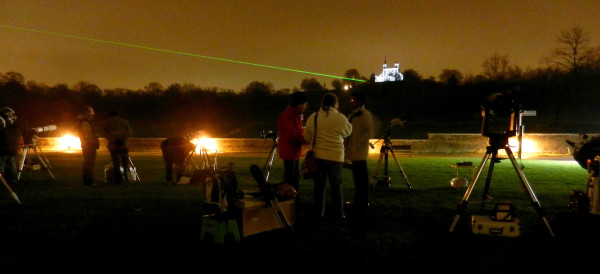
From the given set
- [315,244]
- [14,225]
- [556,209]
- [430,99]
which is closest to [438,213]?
[556,209]

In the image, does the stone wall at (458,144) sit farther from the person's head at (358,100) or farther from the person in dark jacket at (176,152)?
the person's head at (358,100)

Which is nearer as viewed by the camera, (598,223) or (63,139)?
(598,223)

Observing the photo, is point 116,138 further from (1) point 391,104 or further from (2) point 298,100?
(1) point 391,104

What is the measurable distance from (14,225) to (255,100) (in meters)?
60.7

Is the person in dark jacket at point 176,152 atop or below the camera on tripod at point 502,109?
below

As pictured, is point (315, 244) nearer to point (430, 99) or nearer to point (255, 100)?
point (430, 99)

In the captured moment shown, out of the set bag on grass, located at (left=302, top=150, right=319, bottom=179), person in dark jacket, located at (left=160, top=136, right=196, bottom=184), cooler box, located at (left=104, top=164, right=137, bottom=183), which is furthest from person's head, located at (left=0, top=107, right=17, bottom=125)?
bag on grass, located at (left=302, top=150, right=319, bottom=179)

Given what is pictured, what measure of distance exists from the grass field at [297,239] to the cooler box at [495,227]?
0.08 m

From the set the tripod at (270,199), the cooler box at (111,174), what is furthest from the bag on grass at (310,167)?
the cooler box at (111,174)

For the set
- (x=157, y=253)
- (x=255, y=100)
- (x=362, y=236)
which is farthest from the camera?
(x=255, y=100)

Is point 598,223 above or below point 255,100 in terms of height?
below

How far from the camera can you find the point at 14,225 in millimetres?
6137

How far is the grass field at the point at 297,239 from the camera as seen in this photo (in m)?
4.45

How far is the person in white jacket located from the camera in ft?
20.1
